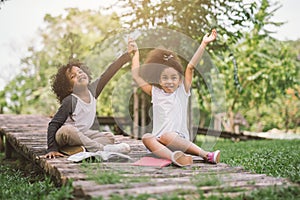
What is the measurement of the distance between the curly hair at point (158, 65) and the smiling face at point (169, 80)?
41 mm

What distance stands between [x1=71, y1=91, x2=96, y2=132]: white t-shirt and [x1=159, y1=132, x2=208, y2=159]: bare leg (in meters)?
0.84

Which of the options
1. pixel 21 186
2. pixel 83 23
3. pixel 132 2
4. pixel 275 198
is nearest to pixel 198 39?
pixel 132 2

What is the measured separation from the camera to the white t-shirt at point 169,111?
11.7 feet

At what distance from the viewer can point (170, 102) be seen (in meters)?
3.66

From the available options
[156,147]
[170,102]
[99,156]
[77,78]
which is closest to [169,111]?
[170,102]

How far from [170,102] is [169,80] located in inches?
7.6

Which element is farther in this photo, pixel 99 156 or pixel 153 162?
pixel 99 156

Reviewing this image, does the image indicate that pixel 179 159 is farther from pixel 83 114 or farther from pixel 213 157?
pixel 83 114

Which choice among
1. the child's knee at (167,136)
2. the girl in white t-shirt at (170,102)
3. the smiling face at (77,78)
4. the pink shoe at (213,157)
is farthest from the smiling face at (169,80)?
the smiling face at (77,78)

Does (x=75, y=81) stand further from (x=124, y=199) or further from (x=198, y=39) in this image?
(x=198, y=39)

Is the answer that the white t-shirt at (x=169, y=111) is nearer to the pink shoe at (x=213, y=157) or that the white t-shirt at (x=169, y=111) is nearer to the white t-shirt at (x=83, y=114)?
the pink shoe at (x=213, y=157)

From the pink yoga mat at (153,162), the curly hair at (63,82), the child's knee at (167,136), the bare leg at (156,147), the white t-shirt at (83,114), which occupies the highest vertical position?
the curly hair at (63,82)

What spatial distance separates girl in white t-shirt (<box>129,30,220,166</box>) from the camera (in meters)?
3.46

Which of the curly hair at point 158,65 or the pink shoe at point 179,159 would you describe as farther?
the curly hair at point 158,65
